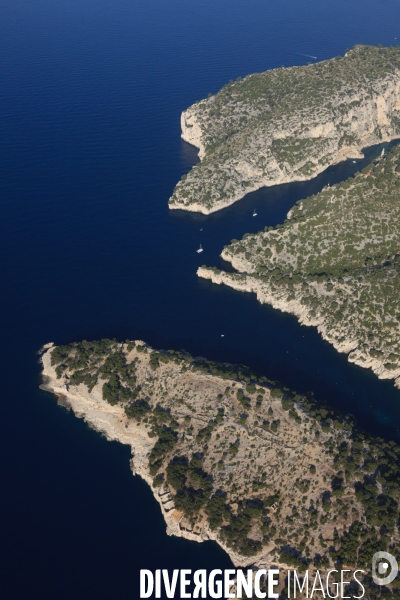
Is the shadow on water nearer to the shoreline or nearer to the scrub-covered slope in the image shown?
the scrub-covered slope

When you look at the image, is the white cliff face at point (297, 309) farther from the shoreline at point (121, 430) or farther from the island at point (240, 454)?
the shoreline at point (121, 430)

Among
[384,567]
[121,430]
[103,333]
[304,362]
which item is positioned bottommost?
[384,567]

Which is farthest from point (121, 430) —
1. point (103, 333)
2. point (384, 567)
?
point (384, 567)

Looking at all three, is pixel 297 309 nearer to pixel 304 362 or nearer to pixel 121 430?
pixel 304 362

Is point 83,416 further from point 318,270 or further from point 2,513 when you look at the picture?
point 318,270

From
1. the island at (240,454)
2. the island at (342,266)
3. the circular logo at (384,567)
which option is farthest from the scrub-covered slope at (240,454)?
the island at (342,266)

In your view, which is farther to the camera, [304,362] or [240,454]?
[304,362]

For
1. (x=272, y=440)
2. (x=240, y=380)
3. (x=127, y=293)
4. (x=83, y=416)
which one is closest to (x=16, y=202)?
(x=127, y=293)
